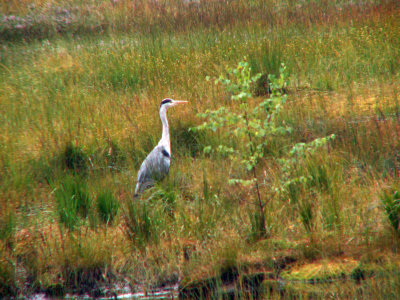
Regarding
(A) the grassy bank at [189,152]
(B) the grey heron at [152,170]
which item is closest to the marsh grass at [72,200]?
(A) the grassy bank at [189,152]

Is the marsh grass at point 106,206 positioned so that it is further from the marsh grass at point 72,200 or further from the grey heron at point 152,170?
the grey heron at point 152,170

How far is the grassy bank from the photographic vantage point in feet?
13.7

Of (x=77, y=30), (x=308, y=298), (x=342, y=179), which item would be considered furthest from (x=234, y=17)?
(x=308, y=298)

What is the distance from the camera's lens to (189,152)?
6285 mm

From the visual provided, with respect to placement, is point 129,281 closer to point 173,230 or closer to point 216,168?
point 173,230

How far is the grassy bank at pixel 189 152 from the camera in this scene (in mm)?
4180

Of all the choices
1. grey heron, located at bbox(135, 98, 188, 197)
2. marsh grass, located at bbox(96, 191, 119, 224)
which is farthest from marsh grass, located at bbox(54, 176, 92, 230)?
grey heron, located at bbox(135, 98, 188, 197)

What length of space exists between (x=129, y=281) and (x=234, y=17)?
7.79 metres

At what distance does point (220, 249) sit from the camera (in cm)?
404

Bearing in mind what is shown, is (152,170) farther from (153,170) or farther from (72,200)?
(72,200)

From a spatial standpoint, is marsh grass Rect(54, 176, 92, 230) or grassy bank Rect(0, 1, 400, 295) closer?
grassy bank Rect(0, 1, 400, 295)

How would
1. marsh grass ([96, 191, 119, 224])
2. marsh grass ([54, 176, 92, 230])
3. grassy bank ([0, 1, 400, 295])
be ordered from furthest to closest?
marsh grass ([96, 191, 119, 224]), marsh grass ([54, 176, 92, 230]), grassy bank ([0, 1, 400, 295])

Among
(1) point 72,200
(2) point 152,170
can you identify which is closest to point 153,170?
(2) point 152,170

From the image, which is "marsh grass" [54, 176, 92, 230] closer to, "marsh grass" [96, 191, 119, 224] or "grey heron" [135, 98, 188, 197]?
"marsh grass" [96, 191, 119, 224]
